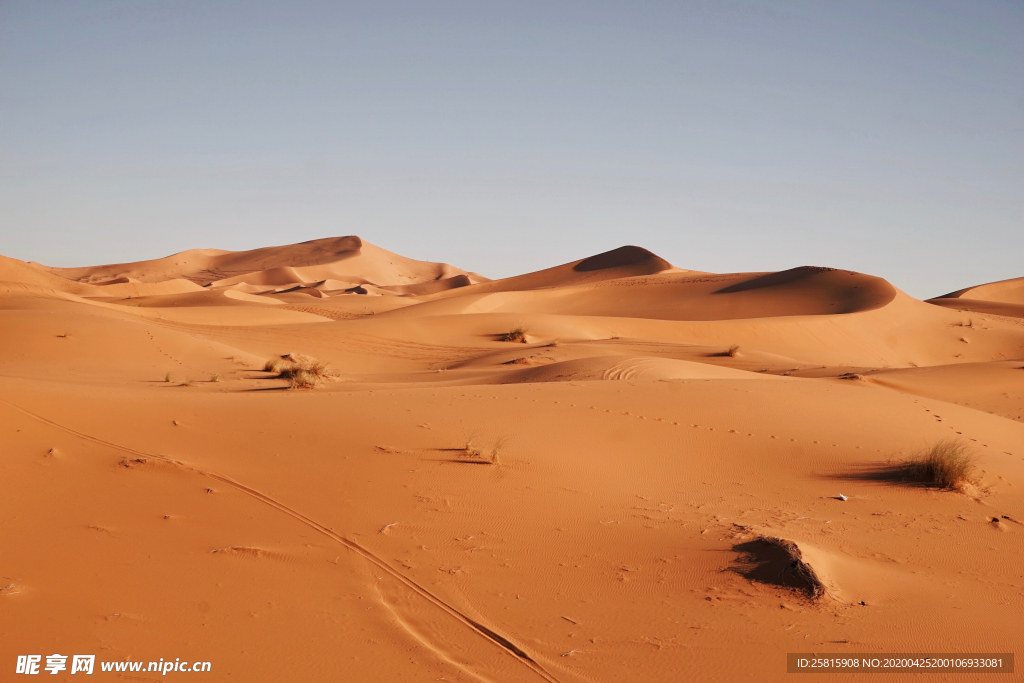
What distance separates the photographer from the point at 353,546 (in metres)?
4.87

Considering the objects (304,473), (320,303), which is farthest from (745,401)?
(320,303)

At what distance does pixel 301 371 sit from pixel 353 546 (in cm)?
782

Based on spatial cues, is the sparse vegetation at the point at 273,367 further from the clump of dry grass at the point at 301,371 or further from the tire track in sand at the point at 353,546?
the tire track in sand at the point at 353,546

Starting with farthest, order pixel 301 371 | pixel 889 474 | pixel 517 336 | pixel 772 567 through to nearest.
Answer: pixel 517 336 < pixel 301 371 < pixel 889 474 < pixel 772 567

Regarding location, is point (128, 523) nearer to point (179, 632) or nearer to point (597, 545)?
point (179, 632)

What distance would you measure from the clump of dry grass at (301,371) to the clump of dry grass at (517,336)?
978cm

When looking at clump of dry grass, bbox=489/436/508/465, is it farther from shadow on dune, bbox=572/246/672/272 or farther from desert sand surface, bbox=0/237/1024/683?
shadow on dune, bbox=572/246/672/272

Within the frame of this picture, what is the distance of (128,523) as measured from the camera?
4.96m

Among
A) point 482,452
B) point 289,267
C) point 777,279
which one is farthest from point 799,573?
point 289,267

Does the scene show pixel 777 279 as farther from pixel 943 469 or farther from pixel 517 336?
pixel 943 469

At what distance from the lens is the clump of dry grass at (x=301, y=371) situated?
11789 millimetres

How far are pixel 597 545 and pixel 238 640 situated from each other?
8.00 feet

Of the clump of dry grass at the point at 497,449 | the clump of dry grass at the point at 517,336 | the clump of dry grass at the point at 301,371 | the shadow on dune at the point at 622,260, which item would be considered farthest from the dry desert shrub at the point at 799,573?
the shadow on dune at the point at 622,260

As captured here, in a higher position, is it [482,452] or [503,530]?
[482,452]
